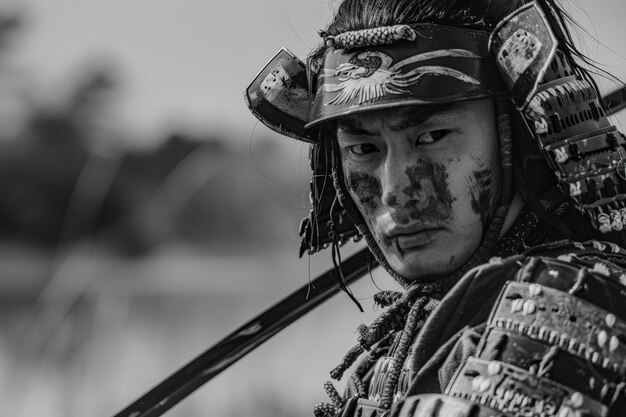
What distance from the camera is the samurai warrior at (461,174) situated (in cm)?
224

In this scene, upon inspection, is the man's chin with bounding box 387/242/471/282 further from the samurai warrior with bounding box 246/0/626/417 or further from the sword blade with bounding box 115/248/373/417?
the sword blade with bounding box 115/248/373/417

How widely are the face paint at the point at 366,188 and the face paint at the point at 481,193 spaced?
0.23 metres

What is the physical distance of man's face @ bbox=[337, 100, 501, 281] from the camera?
8.32ft

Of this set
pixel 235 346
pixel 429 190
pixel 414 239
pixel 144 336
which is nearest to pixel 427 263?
pixel 414 239

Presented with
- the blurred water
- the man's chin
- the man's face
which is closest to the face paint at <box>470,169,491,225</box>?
the man's face

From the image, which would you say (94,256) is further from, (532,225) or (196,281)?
(532,225)

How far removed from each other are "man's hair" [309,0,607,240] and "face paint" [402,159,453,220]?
0.53 feet

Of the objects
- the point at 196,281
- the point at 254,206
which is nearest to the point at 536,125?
the point at 254,206

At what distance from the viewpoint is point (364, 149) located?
268 cm

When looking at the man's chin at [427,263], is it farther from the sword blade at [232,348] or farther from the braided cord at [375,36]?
the sword blade at [232,348]

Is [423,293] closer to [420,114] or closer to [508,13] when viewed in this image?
[420,114]

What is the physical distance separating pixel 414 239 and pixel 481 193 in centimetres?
17

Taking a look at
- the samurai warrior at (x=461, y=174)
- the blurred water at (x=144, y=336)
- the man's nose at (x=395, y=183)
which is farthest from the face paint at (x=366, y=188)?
the blurred water at (x=144, y=336)

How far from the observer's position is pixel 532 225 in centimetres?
255
